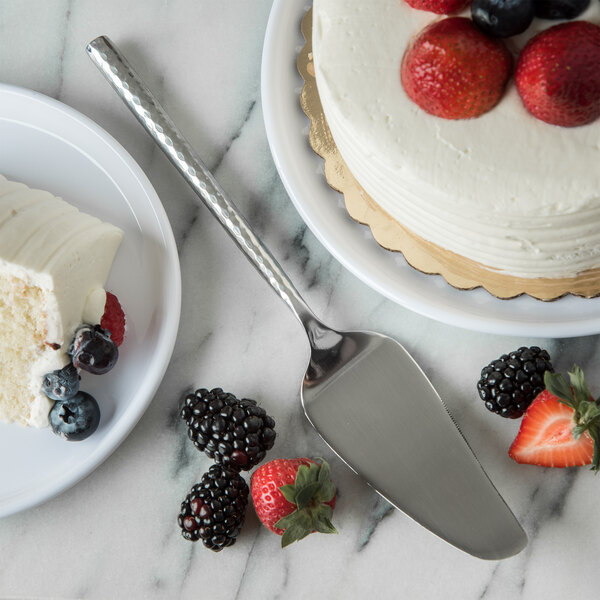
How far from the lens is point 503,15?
33.3 inches

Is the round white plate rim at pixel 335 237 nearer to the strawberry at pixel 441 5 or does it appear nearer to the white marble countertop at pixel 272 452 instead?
the white marble countertop at pixel 272 452

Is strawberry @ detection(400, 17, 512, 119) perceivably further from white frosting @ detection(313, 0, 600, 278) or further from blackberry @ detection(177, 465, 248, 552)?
blackberry @ detection(177, 465, 248, 552)

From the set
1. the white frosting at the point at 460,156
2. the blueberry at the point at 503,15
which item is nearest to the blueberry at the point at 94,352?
the white frosting at the point at 460,156

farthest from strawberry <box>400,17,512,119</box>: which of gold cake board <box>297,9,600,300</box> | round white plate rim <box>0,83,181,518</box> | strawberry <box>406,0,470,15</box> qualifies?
round white plate rim <box>0,83,181,518</box>

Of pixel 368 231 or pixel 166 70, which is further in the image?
pixel 166 70

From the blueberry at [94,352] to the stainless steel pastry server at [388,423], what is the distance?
27 centimetres

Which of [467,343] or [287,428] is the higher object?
[467,343]

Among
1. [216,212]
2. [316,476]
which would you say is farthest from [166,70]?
[316,476]

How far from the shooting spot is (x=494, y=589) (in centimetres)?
122

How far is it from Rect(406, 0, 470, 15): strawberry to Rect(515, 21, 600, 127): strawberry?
0.33 feet

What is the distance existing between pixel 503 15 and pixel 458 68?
0.07 metres

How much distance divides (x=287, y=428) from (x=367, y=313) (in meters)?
0.24

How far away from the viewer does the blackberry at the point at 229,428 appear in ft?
3.89

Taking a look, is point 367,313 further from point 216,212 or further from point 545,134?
point 545,134
